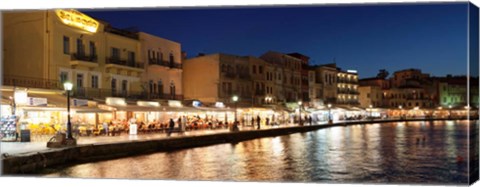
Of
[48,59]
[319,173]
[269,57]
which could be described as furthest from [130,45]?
[269,57]

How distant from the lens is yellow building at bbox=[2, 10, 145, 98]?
62.5 ft

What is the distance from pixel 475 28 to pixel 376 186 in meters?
3.62

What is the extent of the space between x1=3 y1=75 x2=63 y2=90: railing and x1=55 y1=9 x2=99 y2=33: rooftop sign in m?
2.52

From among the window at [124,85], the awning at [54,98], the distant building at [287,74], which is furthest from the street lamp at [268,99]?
the awning at [54,98]

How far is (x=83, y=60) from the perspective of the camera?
69.4 feet

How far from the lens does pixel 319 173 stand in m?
12.4

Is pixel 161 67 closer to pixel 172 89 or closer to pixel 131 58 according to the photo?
Answer: pixel 172 89

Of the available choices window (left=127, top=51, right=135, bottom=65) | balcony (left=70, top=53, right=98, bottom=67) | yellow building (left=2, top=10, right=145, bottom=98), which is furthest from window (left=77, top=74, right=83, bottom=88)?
window (left=127, top=51, right=135, bottom=65)

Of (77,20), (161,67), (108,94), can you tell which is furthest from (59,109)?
(161,67)

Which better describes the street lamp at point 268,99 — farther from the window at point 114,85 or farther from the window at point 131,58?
the window at point 114,85

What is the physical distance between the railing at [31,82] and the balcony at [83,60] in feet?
4.73

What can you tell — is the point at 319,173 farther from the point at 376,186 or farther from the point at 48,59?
the point at 48,59

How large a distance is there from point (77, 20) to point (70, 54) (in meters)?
1.46

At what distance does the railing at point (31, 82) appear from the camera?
58.3ft
